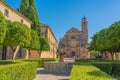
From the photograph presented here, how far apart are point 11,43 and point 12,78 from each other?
11040 millimetres

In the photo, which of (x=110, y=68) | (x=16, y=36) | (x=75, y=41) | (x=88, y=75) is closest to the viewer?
(x=88, y=75)

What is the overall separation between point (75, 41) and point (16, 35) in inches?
2260

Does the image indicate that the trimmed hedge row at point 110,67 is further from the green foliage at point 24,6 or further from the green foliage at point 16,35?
the green foliage at point 24,6

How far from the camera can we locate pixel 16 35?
18.0 meters

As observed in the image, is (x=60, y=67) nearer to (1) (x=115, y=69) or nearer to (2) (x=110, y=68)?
(2) (x=110, y=68)

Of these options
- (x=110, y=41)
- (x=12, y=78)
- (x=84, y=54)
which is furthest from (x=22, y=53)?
(x=84, y=54)

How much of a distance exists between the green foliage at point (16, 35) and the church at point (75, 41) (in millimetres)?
53070

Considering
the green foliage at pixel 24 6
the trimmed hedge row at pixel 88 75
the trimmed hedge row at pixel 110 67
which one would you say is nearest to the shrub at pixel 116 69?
the trimmed hedge row at pixel 110 67

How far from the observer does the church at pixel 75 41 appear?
236 feet

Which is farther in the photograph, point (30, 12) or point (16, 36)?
point (30, 12)

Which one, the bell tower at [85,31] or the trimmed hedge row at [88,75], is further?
the bell tower at [85,31]

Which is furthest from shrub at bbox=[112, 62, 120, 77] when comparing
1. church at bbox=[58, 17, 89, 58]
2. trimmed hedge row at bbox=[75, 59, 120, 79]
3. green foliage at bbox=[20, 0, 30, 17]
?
church at bbox=[58, 17, 89, 58]

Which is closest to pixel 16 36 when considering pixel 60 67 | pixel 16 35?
pixel 16 35

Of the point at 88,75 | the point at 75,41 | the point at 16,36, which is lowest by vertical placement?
the point at 88,75
